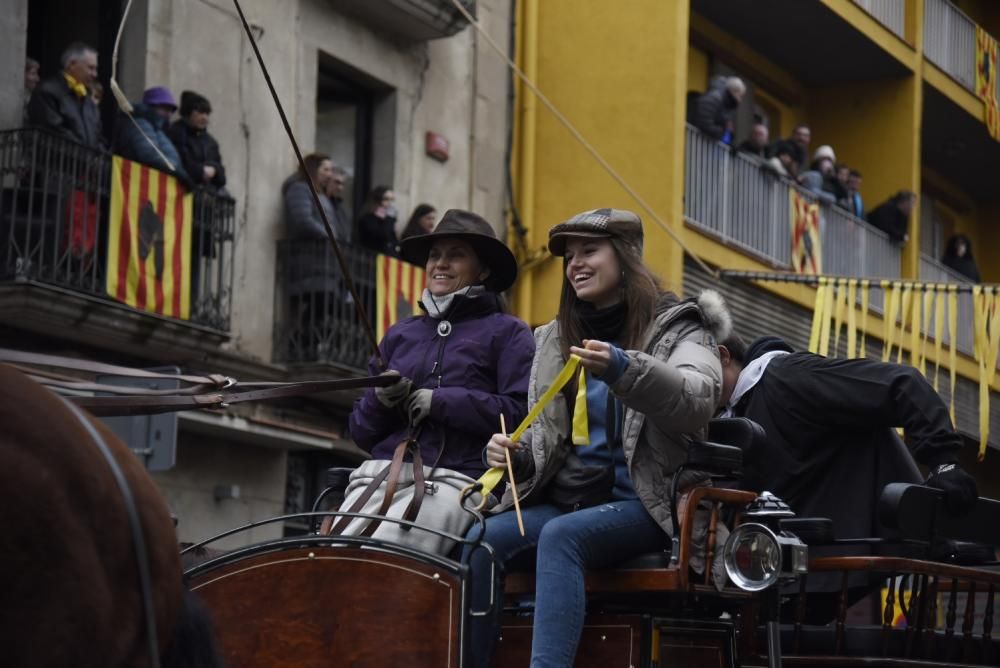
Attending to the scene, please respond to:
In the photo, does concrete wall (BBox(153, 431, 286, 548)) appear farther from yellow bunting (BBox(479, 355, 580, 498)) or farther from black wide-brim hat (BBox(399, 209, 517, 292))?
yellow bunting (BBox(479, 355, 580, 498))

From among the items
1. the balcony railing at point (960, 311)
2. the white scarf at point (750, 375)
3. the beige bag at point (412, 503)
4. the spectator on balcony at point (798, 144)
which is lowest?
the beige bag at point (412, 503)

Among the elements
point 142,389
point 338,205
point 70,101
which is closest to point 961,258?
point 338,205

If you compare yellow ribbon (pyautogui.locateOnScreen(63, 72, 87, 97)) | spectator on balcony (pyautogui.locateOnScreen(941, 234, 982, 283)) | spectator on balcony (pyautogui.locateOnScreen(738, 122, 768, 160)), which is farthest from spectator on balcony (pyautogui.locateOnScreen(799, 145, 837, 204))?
yellow ribbon (pyautogui.locateOnScreen(63, 72, 87, 97))

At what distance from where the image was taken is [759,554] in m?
5.57

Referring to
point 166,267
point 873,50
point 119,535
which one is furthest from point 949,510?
point 873,50

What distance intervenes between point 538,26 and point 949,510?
13473 mm

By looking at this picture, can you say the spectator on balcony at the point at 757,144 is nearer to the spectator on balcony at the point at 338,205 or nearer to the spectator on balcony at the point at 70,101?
the spectator on balcony at the point at 338,205

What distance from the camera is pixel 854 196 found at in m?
22.1

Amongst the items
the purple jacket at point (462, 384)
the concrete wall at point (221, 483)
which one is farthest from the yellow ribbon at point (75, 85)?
the purple jacket at point (462, 384)

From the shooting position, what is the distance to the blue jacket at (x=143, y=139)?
45.3ft

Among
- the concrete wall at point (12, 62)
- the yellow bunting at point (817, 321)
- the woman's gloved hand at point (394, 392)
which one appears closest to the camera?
the woman's gloved hand at point (394, 392)

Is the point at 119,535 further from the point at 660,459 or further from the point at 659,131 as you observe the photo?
the point at 659,131

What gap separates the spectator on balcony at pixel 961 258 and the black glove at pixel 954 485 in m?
20.0

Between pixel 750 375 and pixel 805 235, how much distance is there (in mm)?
13972
